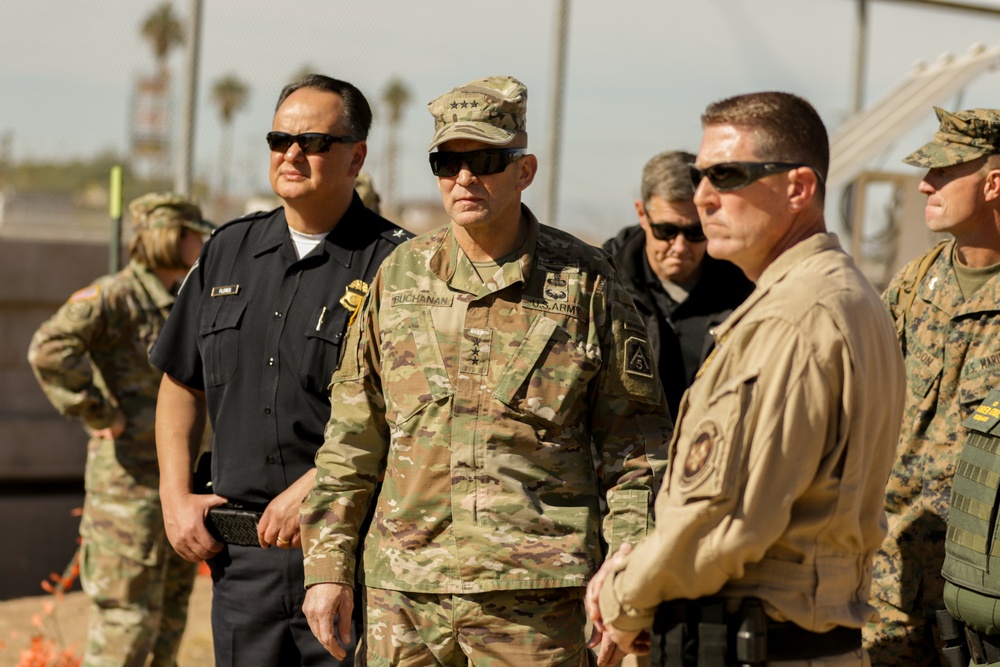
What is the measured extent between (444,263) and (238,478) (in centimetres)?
95

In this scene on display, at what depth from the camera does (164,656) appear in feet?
17.9

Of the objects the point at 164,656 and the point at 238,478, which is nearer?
the point at 238,478

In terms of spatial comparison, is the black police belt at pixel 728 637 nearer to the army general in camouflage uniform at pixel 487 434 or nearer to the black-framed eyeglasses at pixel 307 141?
the army general in camouflage uniform at pixel 487 434

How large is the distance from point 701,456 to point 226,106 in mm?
5214

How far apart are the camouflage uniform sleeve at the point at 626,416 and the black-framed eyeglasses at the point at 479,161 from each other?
389 mm

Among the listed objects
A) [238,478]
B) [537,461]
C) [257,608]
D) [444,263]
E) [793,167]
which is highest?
[793,167]

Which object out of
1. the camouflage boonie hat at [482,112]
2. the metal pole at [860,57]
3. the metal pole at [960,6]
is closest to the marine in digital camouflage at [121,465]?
the camouflage boonie hat at [482,112]

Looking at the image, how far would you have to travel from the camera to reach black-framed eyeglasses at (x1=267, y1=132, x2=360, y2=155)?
3.58 meters

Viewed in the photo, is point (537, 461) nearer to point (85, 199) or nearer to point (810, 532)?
point (810, 532)

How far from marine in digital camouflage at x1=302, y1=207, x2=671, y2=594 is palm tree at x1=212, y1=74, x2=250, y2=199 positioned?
393cm

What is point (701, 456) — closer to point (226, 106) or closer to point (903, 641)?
point (903, 641)

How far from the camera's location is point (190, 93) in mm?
6793

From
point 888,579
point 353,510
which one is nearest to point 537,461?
point 353,510

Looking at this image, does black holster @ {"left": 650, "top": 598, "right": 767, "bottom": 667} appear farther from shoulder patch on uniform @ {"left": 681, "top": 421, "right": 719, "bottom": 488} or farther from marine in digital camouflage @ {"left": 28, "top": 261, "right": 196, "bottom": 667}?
marine in digital camouflage @ {"left": 28, "top": 261, "right": 196, "bottom": 667}
